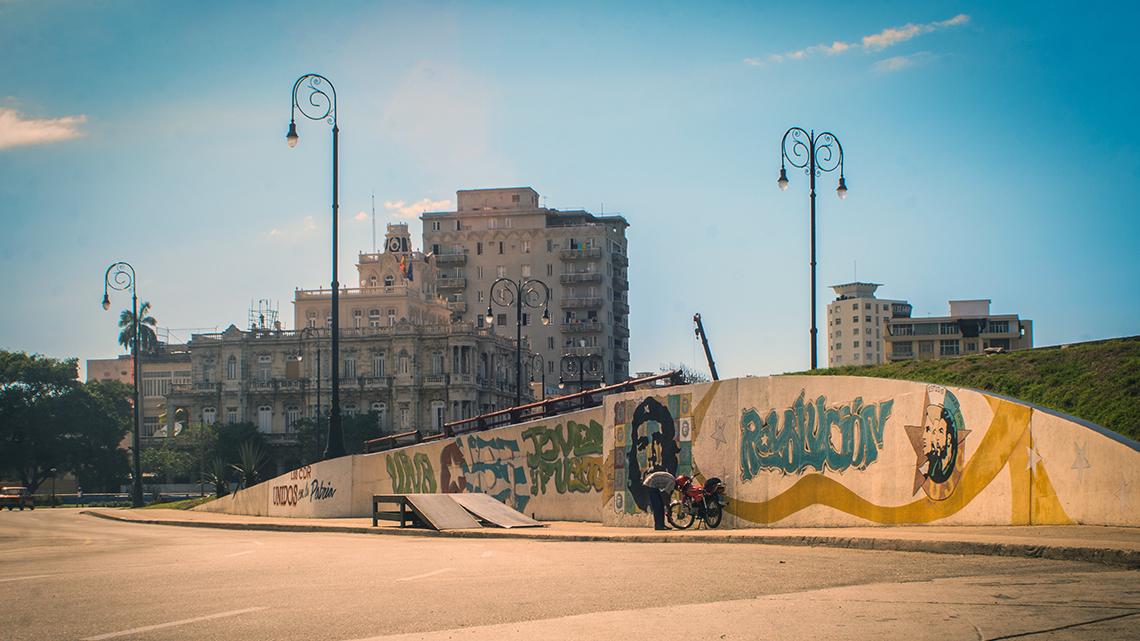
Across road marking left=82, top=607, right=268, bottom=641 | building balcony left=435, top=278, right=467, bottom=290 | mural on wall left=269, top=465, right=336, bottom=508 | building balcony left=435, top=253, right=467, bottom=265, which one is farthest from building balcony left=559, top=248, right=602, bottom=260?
road marking left=82, top=607, right=268, bottom=641

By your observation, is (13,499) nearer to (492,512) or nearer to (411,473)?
(411,473)

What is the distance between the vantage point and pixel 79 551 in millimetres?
16234

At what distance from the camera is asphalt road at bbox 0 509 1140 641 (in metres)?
6.93

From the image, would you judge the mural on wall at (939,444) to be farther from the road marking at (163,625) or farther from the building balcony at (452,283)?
the building balcony at (452,283)

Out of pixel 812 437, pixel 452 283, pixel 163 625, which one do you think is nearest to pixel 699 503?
pixel 812 437

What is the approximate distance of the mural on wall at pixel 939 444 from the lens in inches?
580

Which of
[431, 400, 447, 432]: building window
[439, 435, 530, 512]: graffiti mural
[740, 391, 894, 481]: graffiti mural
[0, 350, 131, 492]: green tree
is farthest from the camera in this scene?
[431, 400, 447, 432]: building window

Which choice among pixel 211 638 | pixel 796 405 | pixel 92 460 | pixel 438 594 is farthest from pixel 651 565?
pixel 92 460

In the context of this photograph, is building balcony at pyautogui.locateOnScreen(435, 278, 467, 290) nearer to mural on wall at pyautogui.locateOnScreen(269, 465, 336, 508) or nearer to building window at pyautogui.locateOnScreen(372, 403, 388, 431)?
building window at pyautogui.locateOnScreen(372, 403, 388, 431)

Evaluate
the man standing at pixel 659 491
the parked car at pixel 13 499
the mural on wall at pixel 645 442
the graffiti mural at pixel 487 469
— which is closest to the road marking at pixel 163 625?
the man standing at pixel 659 491

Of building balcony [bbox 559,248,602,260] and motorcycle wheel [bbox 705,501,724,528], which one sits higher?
building balcony [bbox 559,248,602,260]

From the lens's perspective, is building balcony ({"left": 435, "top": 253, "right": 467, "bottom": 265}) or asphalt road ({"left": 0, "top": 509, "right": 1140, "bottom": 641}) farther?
building balcony ({"left": 435, "top": 253, "right": 467, "bottom": 265})

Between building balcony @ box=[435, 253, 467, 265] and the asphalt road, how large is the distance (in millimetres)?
112176

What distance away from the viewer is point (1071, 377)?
636 inches
